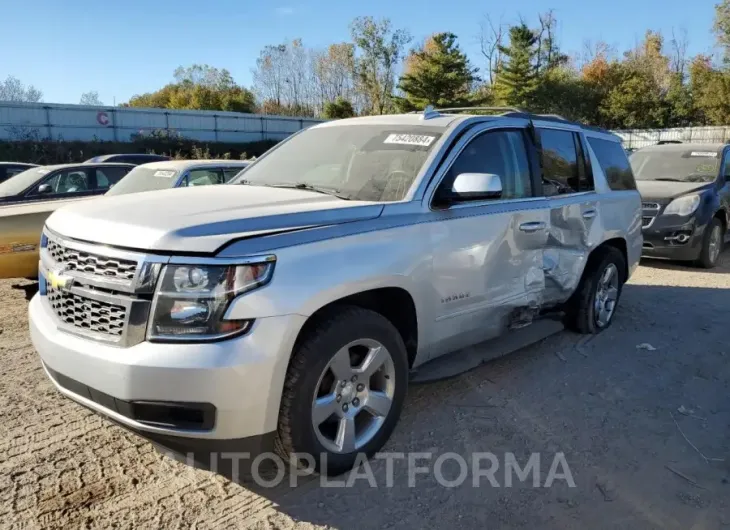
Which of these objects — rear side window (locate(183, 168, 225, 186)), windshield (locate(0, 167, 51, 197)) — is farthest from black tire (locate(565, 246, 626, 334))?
Answer: windshield (locate(0, 167, 51, 197))

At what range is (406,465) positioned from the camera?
3.32 metres

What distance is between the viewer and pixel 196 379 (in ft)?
8.24

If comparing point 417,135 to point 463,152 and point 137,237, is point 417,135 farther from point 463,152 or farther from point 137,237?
point 137,237

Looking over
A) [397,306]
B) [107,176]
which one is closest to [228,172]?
[107,176]

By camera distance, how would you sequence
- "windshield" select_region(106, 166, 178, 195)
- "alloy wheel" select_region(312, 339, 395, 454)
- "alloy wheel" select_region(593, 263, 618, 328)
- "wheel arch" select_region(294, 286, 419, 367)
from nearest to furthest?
"alloy wheel" select_region(312, 339, 395, 454), "wheel arch" select_region(294, 286, 419, 367), "alloy wheel" select_region(593, 263, 618, 328), "windshield" select_region(106, 166, 178, 195)

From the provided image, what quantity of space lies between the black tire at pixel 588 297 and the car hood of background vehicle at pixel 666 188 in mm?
4133

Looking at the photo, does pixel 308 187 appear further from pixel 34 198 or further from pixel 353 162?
pixel 34 198

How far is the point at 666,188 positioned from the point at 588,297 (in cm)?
506

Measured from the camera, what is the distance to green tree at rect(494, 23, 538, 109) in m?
51.3

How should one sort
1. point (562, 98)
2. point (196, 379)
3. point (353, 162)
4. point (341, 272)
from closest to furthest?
point (196, 379), point (341, 272), point (353, 162), point (562, 98)

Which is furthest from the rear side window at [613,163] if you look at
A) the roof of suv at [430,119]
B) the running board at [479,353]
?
the running board at [479,353]

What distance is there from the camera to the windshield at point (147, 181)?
7539 mm

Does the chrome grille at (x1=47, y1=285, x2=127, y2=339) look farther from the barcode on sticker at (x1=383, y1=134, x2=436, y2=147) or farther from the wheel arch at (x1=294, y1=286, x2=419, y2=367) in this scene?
the barcode on sticker at (x1=383, y1=134, x2=436, y2=147)

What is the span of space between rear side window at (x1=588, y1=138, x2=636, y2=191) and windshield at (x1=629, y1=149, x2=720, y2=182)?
3.82m
